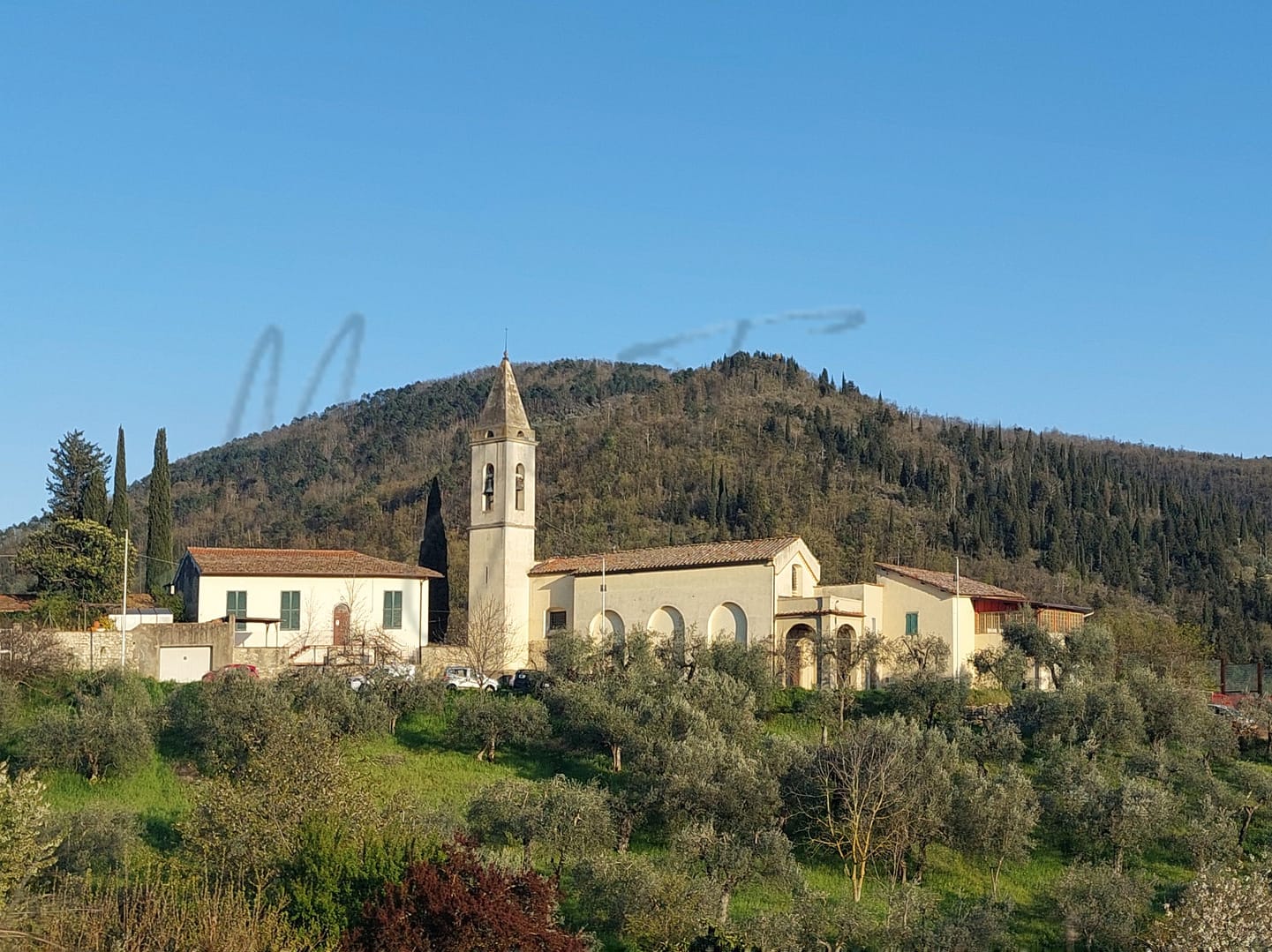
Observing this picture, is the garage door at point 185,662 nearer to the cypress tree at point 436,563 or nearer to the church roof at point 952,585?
the cypress tree at point 436,563

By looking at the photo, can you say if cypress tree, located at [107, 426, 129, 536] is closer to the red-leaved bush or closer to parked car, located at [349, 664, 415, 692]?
parked car, located at [349, 664, 415, 692]

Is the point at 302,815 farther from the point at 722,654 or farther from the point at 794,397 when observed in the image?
the point at 794,397

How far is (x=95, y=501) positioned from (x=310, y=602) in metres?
9.96

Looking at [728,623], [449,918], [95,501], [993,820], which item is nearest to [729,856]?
[993,820]

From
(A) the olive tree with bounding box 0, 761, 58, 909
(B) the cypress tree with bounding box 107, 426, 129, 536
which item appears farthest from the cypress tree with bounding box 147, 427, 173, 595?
(A) the olive tree with bounding box 0, 761, 58, 909

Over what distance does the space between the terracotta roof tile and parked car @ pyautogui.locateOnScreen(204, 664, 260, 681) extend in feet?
14.4

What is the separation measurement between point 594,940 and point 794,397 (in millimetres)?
105807

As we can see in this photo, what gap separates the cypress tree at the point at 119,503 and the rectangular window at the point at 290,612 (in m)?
7.44

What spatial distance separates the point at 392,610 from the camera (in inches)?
2005

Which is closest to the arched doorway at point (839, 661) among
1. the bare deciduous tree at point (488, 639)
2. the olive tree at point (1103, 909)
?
the bare deciduous tree at point (488, 639)

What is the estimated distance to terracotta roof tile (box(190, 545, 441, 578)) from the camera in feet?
159

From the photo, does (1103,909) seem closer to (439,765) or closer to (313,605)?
(439,765)

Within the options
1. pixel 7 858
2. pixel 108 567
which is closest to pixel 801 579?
pixel 108 567

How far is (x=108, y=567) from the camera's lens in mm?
48844
